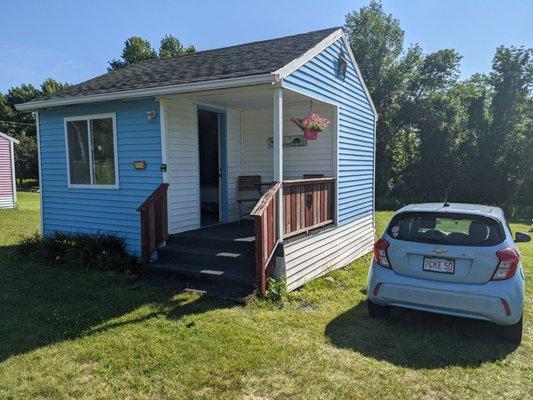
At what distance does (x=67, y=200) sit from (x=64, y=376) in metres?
5.59

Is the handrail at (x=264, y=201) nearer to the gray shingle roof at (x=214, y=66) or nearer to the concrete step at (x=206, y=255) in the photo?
the concrete step at (x=206, y=255)

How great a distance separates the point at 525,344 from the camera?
431cm

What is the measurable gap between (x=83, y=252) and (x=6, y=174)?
13994 mm

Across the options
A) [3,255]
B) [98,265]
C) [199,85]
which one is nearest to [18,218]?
[3,255]

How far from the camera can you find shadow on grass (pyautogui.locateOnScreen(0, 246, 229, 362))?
4.43 meters

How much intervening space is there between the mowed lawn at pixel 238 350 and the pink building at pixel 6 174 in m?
14.4

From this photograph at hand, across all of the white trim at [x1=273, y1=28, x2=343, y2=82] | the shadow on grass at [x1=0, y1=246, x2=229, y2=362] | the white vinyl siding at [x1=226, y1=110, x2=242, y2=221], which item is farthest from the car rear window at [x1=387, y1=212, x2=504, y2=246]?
the white vinyl siding at [x1=226, y1=110, x2=242, y2=221]

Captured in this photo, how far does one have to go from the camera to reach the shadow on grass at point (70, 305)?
4.43 m

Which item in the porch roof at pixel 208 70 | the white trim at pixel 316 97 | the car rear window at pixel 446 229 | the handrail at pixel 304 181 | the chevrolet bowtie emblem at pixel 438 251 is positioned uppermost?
the porch roof at pixel 208 70

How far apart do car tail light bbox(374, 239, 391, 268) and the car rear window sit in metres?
0.13

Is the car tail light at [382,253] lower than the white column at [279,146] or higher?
lower

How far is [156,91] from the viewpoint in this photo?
655 cm

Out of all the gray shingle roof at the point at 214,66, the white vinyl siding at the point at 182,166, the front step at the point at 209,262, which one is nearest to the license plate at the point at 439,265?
the front step at the point at 209,262

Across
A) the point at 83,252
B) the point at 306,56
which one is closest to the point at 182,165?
the point at 83,252
